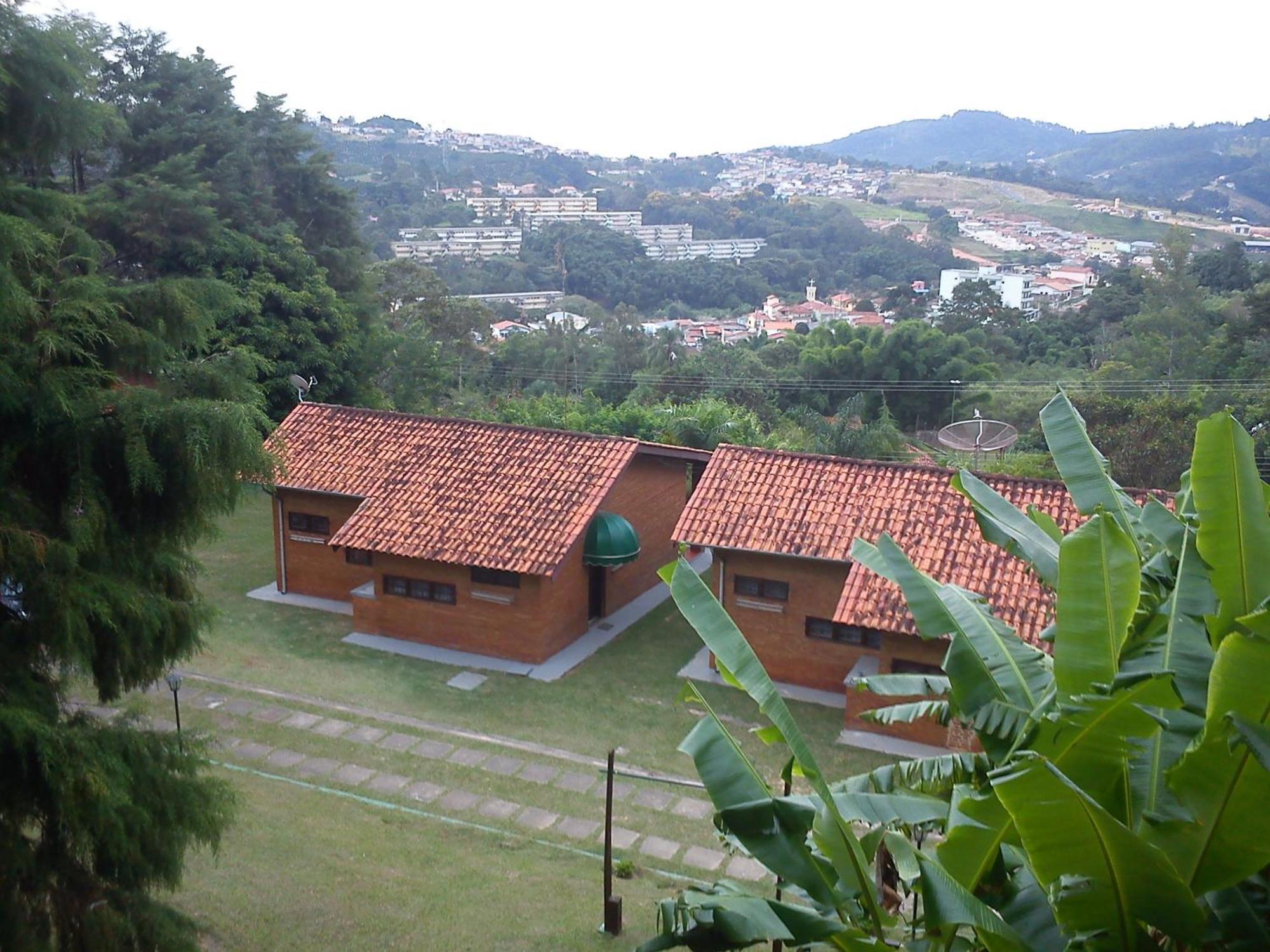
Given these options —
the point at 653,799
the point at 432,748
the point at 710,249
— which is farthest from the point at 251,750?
the point at 710,249

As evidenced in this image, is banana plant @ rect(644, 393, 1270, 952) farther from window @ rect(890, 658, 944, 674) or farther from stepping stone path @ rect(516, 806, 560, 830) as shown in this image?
window @ rect(890, 658, 944, 674)

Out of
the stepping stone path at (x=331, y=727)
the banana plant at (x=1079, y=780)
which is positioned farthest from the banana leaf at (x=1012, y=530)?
the stepping stone path at (x=331, y=727)

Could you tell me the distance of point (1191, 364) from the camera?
43.4 meters

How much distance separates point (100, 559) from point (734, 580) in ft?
38.1

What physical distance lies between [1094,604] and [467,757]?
1182 cm

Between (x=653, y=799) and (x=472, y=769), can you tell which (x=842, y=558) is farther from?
(x=472, y=769)

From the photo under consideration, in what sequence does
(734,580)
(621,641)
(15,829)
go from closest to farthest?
(15,829)
(734,580)
(621,641)

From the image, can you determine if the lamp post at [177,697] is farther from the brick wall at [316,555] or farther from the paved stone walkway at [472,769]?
the brick wall at [316,555]

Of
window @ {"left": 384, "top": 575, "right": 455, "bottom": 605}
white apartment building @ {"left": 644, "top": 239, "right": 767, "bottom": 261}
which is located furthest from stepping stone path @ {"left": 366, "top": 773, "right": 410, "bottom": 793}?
white apartment building @ {"left": 644, "top": 239, "right": 767, "bottom": 261}

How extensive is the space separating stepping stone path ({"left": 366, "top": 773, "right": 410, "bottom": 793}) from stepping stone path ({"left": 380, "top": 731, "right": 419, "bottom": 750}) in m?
0.81

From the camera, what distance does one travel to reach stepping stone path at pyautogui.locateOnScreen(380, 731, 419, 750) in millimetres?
15156

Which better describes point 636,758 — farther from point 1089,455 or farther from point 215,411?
point 1089,455

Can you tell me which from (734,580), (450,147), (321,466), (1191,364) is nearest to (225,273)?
(321,466)

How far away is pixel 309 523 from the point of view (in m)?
21.3
